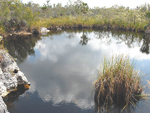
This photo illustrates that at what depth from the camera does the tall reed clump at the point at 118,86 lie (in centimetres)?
395

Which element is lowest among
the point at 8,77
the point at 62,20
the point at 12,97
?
the point at 12,97

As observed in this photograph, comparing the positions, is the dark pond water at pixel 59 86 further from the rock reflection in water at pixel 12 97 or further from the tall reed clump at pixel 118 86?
the tall reed clump at pixel 118 86

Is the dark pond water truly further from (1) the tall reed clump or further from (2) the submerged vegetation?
(2) the submerged vegetation

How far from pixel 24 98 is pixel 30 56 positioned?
15.7 feet

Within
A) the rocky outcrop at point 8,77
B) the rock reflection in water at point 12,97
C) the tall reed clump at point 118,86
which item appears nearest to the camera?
the tall reed clump at point 118,86

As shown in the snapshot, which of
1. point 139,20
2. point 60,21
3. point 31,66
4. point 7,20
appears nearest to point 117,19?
point 139,20

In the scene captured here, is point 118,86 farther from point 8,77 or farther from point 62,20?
point 62,20

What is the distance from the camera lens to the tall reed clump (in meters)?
3.95

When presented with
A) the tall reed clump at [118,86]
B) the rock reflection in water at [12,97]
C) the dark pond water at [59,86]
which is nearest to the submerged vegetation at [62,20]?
the dark pond water at [59,86]

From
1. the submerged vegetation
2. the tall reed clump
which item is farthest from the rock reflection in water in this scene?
the submerged vegetation

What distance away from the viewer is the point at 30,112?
149 inches

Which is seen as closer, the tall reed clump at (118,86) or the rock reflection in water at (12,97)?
the tall reed clump at (118,86)

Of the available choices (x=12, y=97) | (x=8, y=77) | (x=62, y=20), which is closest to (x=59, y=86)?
(x=12, y=97)

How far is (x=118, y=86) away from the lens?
398cm
